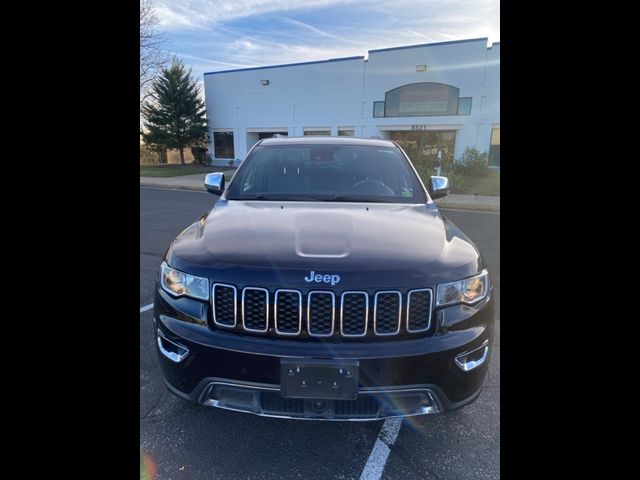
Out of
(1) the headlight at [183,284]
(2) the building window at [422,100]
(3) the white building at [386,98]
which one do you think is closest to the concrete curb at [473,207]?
(3) the white building at [386,98]

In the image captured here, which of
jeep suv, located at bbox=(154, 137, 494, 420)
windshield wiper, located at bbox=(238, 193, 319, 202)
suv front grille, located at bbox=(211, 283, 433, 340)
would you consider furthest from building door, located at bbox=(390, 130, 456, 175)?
suv front grille, located at bbox=(211, 283, 433, 340)

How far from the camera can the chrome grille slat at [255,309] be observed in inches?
66.9

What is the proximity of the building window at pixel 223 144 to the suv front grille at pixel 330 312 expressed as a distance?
24805mm

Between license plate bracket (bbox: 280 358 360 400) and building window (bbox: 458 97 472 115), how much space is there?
18836 millimetres

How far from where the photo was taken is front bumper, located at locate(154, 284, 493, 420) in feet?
5.43

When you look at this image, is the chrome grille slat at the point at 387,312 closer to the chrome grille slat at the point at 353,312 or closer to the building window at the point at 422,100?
the chrome grille slat at the point at 353,312

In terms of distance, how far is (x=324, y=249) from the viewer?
1.82 meters

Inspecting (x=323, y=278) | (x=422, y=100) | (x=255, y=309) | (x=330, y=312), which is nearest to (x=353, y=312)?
(x=330, y=312)

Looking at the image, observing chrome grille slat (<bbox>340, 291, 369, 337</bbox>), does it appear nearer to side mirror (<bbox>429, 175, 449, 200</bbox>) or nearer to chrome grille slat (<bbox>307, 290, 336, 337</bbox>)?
chrome grille slat (<bbox>307, 290, 336, 337</bbox>)

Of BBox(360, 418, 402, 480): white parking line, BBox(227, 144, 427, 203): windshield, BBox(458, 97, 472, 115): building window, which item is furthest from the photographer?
BBox(458, 97, 472, 115): building window

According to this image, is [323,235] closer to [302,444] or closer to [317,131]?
[302,444]
